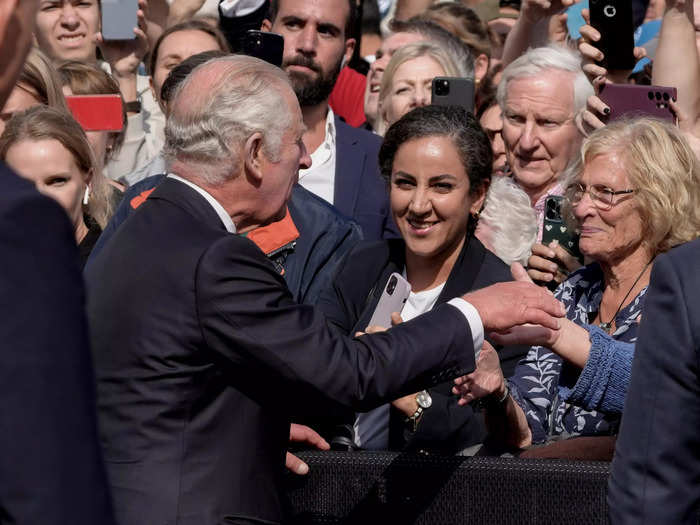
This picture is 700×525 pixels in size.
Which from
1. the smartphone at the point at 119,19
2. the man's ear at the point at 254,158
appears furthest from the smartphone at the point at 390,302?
the smartphone at the point at 119,19

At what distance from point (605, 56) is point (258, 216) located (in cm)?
221

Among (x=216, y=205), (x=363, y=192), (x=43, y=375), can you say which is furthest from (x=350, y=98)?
(x=43, y=375)

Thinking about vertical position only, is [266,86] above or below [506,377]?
above

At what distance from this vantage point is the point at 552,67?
5.45 metres

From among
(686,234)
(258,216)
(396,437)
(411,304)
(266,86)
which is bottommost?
(396,437)

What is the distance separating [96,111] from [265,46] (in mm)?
1186

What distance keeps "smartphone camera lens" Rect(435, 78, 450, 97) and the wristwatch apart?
1764 mm

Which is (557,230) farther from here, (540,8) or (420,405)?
(540,8)

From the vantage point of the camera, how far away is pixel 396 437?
405cm

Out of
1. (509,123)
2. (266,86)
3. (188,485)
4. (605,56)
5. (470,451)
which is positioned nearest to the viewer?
(188,485)

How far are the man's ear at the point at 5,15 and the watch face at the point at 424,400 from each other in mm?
2388

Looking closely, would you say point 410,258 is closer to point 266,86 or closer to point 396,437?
point 396,437

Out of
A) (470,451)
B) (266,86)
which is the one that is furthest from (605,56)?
(266,86)

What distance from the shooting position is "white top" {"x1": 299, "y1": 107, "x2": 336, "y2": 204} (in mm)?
5406
